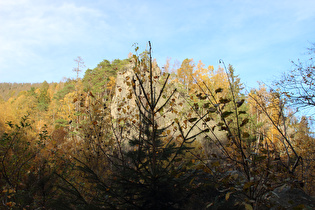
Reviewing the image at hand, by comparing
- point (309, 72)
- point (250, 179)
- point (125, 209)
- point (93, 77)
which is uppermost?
point (93, 77)

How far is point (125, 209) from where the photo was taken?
2217mm

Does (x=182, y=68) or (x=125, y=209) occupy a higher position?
(x=182, y=68)

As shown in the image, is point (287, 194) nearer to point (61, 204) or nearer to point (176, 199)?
point (176, 199)

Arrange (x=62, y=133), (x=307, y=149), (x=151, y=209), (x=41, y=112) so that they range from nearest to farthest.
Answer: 1. (x=151, y=209)
2. (x=307, y=149)
3. (x=62, y=133)
4. (x=41, y=112)

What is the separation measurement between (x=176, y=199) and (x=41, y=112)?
52.2m

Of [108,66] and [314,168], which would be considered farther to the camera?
[108,66]

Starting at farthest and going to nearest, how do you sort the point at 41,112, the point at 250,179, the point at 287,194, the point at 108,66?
1. the point at 41,112
2. the point at 108,66
3. the point at 287,194
4. the point at 250,179

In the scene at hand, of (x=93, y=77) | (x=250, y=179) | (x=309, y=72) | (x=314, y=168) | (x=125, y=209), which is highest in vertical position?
(x=93, y=77)

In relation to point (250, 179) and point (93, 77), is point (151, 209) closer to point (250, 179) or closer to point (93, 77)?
point (250, 179)

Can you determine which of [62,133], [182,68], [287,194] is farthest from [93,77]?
[287,194]

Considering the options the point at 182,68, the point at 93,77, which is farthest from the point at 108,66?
the point at 182,68

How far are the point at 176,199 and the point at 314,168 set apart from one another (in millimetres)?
11475

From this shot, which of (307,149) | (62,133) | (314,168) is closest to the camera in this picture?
(314,168)

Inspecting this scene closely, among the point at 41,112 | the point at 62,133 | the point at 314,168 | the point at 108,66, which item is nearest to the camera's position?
the point at 314,168
